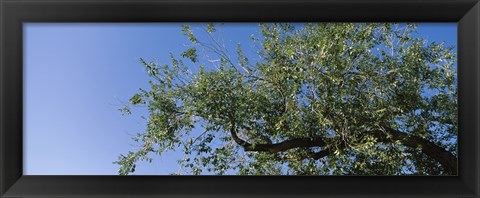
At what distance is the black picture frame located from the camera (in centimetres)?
130

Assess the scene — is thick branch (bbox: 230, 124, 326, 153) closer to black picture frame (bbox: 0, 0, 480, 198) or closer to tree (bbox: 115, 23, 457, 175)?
tree (bbox: 115, 23, 457, 175)

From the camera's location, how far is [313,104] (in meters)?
2.56

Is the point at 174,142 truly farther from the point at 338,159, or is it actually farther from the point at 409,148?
the point at 409,148

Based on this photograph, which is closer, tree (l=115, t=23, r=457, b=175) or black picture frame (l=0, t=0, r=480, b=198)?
black picture frame (l=0, t=0, r=480, b=198)

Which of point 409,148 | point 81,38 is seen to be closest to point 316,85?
point 409,148

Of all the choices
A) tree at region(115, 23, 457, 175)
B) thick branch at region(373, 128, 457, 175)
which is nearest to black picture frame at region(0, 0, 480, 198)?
tree at region(115, 23, 457, 175)

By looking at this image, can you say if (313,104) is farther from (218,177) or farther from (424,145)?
(218,177)

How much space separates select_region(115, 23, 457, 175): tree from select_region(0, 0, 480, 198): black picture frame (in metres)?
1.16

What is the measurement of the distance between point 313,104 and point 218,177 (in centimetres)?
132

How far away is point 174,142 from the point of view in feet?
8.34

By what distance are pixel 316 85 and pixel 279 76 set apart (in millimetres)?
199

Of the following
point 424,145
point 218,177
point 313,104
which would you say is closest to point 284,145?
point 313,104

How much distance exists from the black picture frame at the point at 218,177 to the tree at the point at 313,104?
1.16 m
